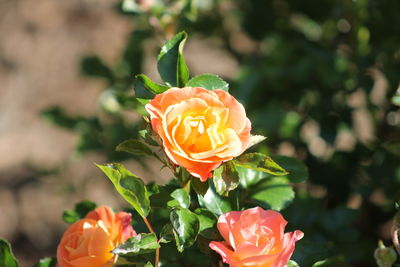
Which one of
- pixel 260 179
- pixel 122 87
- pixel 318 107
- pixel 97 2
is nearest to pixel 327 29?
pixel 318 107

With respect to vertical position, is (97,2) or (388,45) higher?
(388,45)

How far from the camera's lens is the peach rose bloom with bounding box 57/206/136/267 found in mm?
680

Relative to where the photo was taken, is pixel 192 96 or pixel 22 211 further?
pixel 22 211

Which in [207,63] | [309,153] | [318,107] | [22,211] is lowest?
[22,211]

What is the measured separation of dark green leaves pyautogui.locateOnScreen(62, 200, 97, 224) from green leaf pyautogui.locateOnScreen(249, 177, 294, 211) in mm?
229

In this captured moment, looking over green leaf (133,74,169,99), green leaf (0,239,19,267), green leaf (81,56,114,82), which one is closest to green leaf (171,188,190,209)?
green leaf (133,74,169,99)

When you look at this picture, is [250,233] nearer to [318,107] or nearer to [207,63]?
[318,107]

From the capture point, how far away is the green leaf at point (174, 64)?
714mm

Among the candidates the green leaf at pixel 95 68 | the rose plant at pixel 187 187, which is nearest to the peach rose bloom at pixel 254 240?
the rose plant at pixel 187 187

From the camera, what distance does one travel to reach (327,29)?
144cm

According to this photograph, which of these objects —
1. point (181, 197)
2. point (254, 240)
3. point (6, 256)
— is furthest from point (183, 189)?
point (6, 256)

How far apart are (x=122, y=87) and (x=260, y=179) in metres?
0.67

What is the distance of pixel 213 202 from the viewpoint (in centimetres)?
74

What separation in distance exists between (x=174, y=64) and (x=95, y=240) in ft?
0.75
